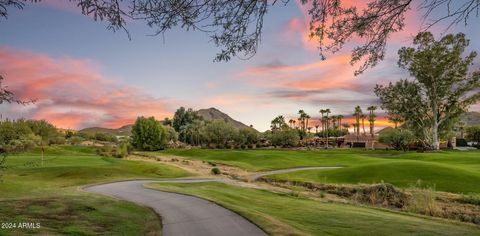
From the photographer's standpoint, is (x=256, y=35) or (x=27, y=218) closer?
(x=256, y=35)

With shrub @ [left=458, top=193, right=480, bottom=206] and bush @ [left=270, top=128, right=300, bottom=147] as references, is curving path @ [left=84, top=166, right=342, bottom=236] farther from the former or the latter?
bush @ [left=270, top=128, right=300, bottom=147]

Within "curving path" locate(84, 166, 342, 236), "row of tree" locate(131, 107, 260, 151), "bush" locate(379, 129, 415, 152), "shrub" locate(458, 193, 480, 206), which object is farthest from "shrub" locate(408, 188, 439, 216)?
"row of tree" locate(131, 107, 260, 151)

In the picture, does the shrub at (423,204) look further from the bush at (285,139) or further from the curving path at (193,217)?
the bush at (285,139)

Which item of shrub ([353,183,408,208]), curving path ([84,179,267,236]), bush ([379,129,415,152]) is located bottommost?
shrub ([353,183,408,208])

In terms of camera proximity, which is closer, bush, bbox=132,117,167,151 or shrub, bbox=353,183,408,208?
shrub, bbox=353,183,408,208

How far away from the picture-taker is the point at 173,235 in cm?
1430

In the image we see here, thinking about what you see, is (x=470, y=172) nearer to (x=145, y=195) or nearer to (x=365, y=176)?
(x=365, y=176)

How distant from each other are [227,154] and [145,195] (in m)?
62.0

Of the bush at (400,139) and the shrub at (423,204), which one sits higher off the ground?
the bush at (400,139)

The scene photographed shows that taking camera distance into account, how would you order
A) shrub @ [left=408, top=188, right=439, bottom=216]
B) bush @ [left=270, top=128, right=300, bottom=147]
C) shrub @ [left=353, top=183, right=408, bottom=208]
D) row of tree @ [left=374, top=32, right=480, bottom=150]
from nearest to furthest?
shrub @ [left=408, top=188, right=439, bottom=216]
shrub @ [left=353, top=183, right=408, bottom=208]
row of tree @ [left=374, top=32, right=480, bottom=150]
bush @ [left=270, top=128, right=300, bottom=147]

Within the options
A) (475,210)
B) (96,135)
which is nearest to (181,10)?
(475,210)

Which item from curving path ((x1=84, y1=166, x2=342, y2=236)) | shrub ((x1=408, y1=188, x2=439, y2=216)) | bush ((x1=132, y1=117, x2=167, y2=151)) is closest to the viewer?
curving path ((x1=84, y1=166, x2=342, y2=236))

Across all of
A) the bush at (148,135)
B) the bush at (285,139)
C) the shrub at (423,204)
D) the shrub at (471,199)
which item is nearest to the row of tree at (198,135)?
the bush at (148,135)

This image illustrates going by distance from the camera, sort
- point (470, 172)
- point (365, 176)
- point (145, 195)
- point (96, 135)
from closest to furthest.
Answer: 1. point (145, 195)
2. point (470, 172)
3. point (365, 176)
4. point (96, 135)
